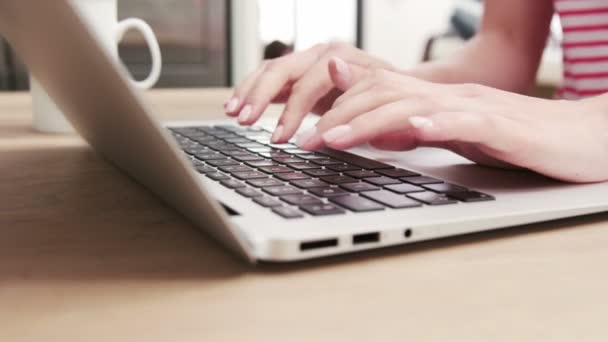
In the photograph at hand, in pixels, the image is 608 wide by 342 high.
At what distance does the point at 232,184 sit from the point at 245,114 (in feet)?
0.82

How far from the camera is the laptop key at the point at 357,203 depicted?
1.20 ft

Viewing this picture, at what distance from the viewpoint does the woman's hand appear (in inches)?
17.8

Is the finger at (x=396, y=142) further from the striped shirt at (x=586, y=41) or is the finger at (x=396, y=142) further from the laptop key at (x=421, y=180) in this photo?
the striped shirt at (x=586, y=41)

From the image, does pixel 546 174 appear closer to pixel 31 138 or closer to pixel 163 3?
pixel 31 138

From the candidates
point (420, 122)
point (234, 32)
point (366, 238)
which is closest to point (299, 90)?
point (420, 122)

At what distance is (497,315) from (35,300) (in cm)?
19

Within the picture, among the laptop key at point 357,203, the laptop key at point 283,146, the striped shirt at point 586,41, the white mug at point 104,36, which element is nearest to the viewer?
the laptop key at point 357,203

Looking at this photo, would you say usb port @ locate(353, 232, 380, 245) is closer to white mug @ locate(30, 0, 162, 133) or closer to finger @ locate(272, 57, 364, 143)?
finger @ locate(272, 57, 364, 143)

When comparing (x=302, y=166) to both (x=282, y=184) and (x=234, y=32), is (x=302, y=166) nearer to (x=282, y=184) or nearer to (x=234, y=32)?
(x=282, y=184)

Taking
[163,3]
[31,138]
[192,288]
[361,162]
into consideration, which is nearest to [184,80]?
[163,3]

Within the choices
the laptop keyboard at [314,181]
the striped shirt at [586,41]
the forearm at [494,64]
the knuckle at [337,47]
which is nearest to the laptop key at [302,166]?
the laptop keyboard at [314,181]

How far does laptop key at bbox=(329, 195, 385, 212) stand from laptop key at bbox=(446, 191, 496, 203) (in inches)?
2.3

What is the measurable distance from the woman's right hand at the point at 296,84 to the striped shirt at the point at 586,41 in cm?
34

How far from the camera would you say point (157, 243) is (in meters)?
0.37
